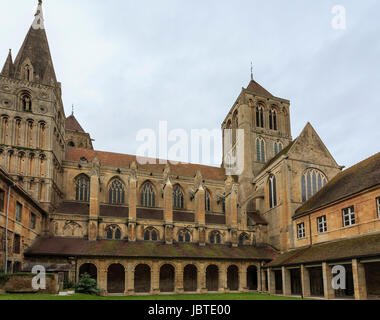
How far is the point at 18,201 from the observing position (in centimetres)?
2552

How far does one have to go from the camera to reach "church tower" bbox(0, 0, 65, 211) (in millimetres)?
33688

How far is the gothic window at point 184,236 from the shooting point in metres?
36.7

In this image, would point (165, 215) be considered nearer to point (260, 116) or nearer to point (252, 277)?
point (252, 277)

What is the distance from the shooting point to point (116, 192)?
1623 inches

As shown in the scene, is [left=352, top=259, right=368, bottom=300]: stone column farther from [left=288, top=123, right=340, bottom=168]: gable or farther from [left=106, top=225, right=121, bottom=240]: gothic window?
[left=106, top=225, right=121, bottom=240]: gothic window

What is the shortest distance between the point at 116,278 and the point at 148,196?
12515 millimetres

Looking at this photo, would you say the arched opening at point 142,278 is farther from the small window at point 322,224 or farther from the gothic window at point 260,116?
the gothic window at point 260,116

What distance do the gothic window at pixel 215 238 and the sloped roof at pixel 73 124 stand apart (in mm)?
31294

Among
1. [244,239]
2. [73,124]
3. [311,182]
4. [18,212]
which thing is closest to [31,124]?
[18,212]

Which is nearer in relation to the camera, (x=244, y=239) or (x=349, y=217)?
(x=349, y=217)

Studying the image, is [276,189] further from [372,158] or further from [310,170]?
[372,158]

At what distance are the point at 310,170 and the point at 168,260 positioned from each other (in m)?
18.6
